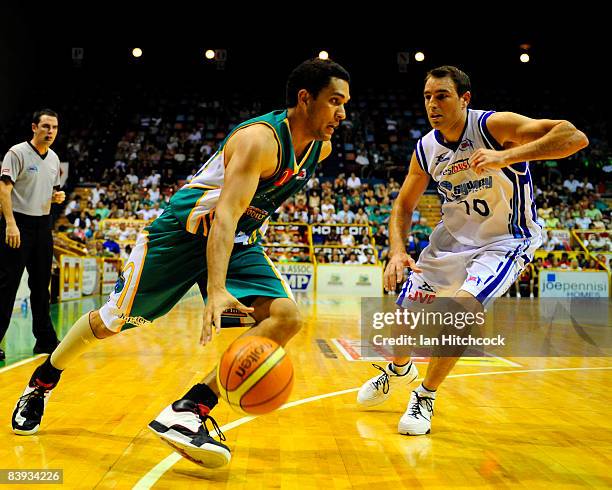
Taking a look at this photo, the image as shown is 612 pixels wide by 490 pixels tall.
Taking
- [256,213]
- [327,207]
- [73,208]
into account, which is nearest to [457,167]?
[256,213]

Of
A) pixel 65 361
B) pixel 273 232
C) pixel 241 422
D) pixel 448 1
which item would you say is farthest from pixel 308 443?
pixel 448 1

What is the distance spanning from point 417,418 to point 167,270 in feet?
4.84

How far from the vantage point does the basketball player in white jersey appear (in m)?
3.44

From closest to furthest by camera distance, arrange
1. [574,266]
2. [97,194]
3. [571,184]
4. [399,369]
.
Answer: [399,369] → [574,266] → [97,194] → [571,184]

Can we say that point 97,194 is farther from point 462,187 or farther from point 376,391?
point 462,187

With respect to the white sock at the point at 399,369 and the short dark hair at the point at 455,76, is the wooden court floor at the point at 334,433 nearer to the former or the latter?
the white sock at the point at 399,369

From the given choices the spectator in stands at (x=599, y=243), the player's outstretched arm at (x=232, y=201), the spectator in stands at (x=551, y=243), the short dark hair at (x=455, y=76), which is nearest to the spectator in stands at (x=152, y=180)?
the spectator in stands at (x=551, y=243)

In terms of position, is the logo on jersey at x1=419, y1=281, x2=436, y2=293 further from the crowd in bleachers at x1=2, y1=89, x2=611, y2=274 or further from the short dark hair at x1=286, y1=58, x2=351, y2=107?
the crowd in bleachers at x1=2, y1=89, x2=611, y2=274

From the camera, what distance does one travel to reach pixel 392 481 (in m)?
2.49

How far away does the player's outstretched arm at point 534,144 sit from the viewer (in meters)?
3.03

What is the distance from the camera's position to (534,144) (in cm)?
312

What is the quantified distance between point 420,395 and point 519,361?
287 centimetres

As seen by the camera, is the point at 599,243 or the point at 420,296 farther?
the point at 599,243

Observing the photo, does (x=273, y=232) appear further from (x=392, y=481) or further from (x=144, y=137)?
(x=392, y=481)
